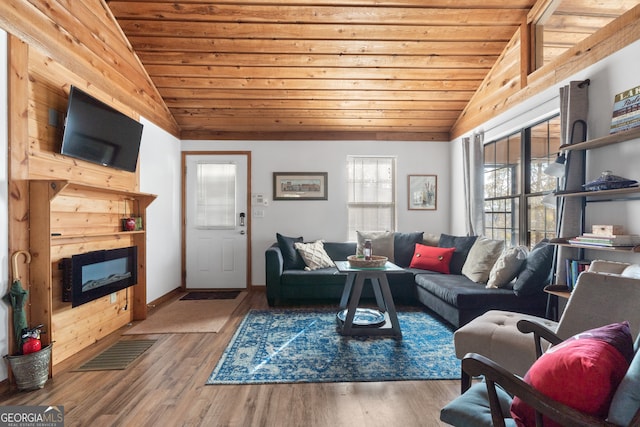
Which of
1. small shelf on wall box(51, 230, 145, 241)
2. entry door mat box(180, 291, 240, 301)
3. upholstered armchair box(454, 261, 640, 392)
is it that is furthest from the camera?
entry door mat box(180, 291, 240, 301)

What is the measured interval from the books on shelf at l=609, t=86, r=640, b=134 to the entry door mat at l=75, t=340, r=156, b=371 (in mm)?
3891

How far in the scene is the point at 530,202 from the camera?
3203 mm

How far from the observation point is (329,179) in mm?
4605

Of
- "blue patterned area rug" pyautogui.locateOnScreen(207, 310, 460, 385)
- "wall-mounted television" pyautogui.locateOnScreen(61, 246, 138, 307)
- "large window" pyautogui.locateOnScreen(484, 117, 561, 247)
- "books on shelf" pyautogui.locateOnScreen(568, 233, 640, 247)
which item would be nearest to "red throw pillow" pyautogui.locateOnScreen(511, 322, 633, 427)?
"blue patterned area rug" pyautogui.locateOnScreen(207, 310, 460, 385)

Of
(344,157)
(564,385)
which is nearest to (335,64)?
(344,157)

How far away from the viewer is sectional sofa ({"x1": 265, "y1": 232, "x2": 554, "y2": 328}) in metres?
2.64

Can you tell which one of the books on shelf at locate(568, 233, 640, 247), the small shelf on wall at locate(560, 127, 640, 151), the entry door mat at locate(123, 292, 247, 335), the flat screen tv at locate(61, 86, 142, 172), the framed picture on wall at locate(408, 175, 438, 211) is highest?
the flat screen tv at locate(61, 86, 142, 172)

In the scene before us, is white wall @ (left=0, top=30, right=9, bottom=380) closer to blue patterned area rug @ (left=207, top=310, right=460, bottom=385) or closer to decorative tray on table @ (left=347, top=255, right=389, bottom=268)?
blue patterned area rug @ (left=207, top=310, right=460, bottom=385)

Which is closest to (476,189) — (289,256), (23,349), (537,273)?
(537,273)

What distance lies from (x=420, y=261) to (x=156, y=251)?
3319mm

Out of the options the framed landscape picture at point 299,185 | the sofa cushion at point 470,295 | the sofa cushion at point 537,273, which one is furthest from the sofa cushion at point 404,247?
the sofa cushion at point 537,273

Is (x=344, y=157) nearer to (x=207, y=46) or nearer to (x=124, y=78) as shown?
(x=207, y=46)

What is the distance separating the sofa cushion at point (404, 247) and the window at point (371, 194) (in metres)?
0.40

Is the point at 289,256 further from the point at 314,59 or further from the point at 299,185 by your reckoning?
the point at 314,59
